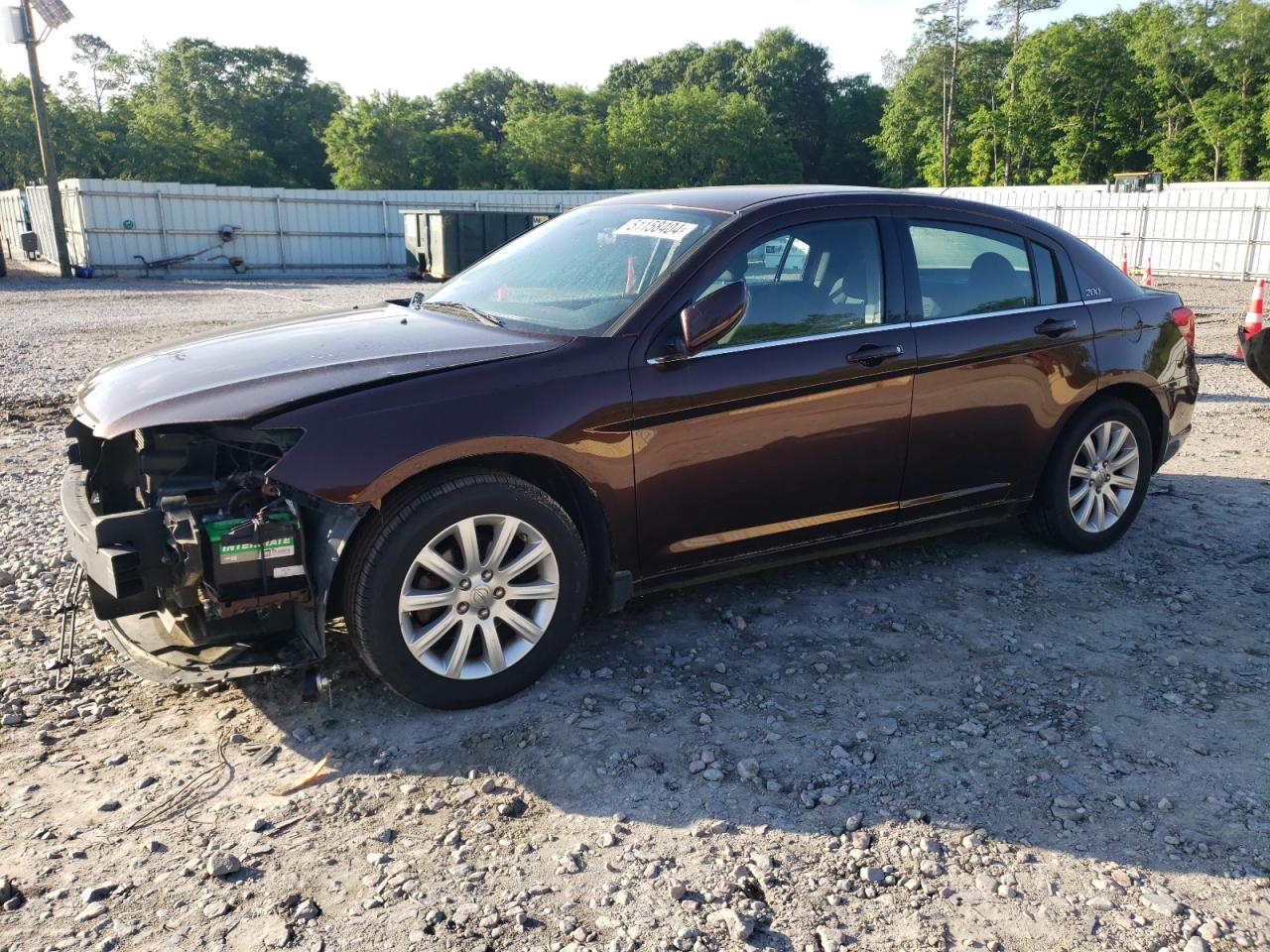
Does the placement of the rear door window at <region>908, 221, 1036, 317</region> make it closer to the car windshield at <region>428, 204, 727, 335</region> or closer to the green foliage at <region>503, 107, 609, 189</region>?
the car windshield at <region>428, 204, 727, 335</region>

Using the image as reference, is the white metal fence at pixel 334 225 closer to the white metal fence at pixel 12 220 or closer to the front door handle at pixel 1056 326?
the white metal fence at pixel 12 220

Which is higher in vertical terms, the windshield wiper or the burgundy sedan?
the windshield wiper

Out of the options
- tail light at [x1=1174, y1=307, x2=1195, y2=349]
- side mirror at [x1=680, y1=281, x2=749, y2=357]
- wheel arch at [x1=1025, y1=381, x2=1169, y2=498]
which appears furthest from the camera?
tail light at [x1=1174, y1=307, x2=1195, y2=349]

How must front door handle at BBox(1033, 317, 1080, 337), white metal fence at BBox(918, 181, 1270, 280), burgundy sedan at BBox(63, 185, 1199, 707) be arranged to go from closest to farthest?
1. burgundy sedan at BBox(63, 185, 1199, 707)
2. front door handle at BBox(1033, 317, 1080, 337)
3. white metal fence at BBox(918, 181, 1270, 280)

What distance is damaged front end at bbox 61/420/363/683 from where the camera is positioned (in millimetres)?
3266

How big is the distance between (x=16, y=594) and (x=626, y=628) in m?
2.84

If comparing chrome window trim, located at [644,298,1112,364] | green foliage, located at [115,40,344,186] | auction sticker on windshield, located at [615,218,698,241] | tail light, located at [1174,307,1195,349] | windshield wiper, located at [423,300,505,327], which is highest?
green foliage, located at [115,40,344,186]

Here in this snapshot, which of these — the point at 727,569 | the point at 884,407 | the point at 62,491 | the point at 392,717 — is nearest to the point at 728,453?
the point at 727,569

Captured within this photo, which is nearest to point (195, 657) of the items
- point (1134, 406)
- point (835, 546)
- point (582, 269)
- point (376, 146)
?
point (582, 269)

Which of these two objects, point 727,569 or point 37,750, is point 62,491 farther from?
point 727,569

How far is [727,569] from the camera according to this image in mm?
4219

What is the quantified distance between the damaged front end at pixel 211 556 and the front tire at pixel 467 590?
166mm

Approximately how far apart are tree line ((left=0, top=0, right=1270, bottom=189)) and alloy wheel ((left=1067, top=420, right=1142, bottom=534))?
57.0m

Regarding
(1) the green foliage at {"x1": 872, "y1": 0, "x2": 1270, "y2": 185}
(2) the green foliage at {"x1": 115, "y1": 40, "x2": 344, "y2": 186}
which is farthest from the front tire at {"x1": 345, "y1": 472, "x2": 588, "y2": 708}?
(1) the green foliage at {"x1": 872, "y1": 0, "x2": 1270, "y2": 185}
